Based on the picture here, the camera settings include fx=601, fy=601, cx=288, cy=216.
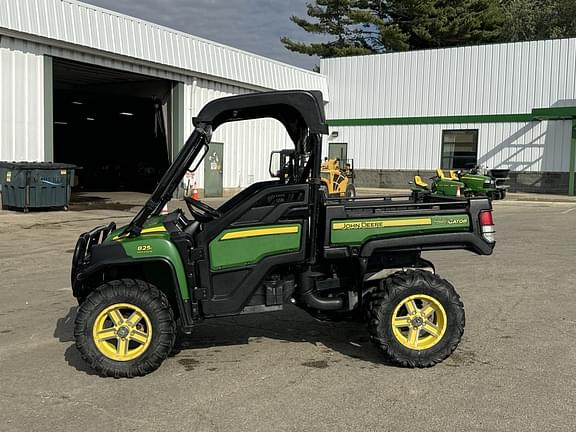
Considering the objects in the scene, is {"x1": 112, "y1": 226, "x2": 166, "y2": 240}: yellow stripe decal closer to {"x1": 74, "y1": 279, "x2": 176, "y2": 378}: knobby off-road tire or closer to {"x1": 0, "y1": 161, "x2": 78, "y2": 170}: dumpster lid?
{"x1": 74, "y1": 279, "x2": 176, "y2": 378}: knobby off-road tire

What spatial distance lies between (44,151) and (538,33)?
4386 centimetres

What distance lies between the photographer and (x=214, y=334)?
578 centimetres

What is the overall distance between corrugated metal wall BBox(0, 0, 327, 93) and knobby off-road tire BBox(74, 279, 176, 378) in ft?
45.3

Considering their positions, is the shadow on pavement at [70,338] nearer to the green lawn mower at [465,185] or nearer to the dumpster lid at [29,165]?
the dumpster lid at [29,165]

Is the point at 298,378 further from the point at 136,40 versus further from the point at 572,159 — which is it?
the point at 572,159

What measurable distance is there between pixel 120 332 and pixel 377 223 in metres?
2.21

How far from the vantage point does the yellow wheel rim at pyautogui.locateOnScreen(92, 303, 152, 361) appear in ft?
15.2

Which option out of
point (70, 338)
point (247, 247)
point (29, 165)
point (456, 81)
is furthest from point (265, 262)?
point (456, 81)

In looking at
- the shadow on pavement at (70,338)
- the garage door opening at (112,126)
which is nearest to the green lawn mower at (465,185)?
the garage door opening at (112,126)

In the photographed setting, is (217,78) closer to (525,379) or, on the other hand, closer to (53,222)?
(53,222)

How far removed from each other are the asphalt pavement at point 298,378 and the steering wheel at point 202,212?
47.5 inches

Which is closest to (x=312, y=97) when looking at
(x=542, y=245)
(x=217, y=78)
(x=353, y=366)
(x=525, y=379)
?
(x=353, y=366)

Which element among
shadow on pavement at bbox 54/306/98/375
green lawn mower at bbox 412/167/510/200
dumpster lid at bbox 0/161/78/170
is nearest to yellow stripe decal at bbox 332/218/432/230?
shadow on pavement at bbox 54/306/98/375

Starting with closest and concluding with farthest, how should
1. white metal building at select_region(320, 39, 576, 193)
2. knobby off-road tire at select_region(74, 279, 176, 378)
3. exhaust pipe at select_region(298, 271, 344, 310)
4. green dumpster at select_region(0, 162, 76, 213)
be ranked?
knobby off-road tire at select_region(74, 279, 176, 378) < exhaust pipe at select_region(298, 271, 344, 310) < green dumpster at select_region(0, 162, 76, 213) < white metal building at select_region(320, 39, 576, 193)
